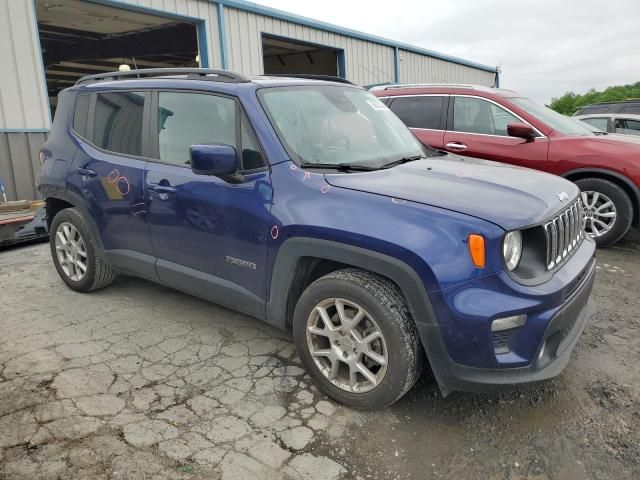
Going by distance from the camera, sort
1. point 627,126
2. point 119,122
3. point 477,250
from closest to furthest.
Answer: point 477,250 < point 119,122 < point 627,126

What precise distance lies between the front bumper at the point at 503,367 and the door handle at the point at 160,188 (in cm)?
197

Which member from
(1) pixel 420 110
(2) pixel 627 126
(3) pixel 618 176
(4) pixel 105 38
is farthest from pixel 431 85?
(4) pixel 105 38

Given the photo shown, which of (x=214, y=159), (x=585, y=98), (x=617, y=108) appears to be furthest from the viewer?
(x=585, y=98)

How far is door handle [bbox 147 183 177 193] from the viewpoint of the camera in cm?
348

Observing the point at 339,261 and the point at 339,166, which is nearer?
the point at 339,261

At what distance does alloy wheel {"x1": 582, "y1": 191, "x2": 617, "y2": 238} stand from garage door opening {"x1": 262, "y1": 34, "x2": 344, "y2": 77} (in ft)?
31.3

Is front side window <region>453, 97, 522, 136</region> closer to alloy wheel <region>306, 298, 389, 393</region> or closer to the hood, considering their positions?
the hood

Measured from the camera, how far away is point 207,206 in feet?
10.8

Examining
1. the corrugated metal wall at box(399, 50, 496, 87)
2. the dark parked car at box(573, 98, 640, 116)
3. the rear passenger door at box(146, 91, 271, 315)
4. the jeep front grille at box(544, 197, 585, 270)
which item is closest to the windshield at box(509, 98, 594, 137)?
the jeep front grille at box(544, 197, 585, 270)

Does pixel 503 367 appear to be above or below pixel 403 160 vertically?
below

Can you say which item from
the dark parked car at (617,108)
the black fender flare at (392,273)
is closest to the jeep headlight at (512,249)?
the black fender flare at (392,273)

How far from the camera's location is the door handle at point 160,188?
3.48 m

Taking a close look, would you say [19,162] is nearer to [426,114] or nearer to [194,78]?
[194,78]

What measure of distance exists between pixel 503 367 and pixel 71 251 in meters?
3.78
